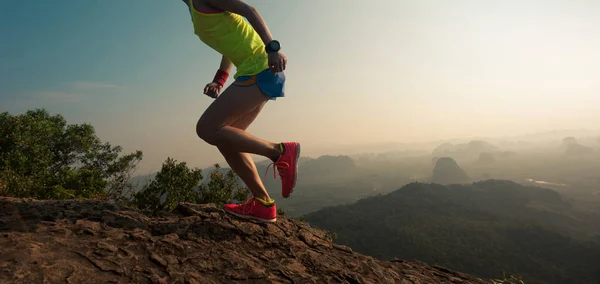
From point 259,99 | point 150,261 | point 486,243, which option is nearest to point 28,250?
point 150,261

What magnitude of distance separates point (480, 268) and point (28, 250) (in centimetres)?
10014

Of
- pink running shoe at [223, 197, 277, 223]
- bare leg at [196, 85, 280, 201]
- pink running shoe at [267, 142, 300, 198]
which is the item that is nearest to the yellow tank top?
bare leg at [196, 85, 280, 201]

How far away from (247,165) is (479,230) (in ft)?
434

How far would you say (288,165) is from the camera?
3285 mm

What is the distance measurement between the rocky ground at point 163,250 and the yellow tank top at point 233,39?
1.78 meters

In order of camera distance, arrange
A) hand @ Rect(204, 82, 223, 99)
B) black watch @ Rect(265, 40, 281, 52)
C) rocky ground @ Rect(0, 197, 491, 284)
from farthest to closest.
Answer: hand @ Rect(204, 82, 223, 99), black watch @ Rect(265, 40, 281, 52), rocky ground @ Rect(0, 197, 491, 284)

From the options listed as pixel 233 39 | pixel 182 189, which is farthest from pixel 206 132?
pixel 182 189

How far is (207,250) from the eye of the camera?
2.67 m

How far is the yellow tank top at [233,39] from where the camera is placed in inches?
115

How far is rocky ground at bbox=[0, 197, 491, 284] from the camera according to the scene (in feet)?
6.50

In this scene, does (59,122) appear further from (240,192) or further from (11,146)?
(240,192)

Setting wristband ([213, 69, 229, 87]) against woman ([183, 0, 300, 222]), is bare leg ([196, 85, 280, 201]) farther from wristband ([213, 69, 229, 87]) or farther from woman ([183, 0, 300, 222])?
wristband ([213, 69, 229, 87])

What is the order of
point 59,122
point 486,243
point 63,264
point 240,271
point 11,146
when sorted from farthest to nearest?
1. point 486,243
2. point 59,122
3. point 11,146
4. point 240,271
5. point 63,264

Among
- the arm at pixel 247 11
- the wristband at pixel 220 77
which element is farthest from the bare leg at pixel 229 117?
the wristband at pixel 220 77
